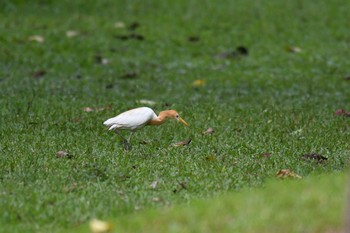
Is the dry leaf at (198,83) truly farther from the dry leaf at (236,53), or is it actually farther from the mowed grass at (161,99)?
the dry leaf at (236,53)

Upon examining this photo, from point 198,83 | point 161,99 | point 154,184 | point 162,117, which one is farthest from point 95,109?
point 154,184

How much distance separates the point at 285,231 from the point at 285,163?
9.72 feet

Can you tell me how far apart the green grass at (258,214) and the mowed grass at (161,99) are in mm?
719

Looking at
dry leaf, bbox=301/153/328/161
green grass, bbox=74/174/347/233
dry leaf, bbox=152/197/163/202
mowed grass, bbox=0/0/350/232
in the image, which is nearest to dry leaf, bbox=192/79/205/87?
mowed grass, bbox=0/0/350/232

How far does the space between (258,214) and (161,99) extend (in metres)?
7.43

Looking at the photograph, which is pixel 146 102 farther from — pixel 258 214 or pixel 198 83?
pixel 258 214

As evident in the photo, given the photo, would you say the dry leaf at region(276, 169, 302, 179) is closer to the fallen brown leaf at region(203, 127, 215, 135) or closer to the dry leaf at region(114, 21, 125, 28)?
the fallen brown leaf at region(203, 127, 215, 135)

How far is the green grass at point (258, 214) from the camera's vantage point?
5562 millimetres

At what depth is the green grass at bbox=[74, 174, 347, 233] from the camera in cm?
556

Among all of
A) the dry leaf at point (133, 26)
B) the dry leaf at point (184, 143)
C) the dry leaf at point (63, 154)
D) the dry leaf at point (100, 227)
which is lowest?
the dry leaf at point (133, 26)

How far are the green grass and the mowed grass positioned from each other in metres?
0.72

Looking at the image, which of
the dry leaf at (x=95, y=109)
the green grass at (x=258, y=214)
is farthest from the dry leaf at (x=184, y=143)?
the green grass at (x=258, y=214)

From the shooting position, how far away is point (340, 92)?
13836 millimetres

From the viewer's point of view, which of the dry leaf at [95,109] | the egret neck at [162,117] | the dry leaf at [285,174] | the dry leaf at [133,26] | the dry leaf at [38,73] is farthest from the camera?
the dry leaf at [133,26]
